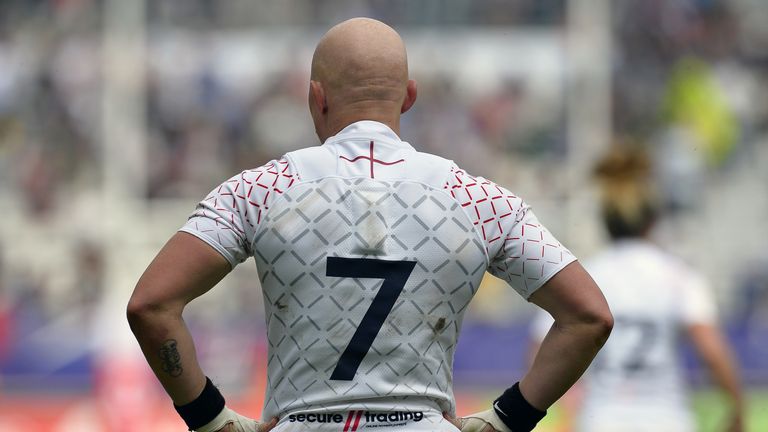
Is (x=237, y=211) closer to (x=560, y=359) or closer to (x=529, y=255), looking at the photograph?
(x=529, y=255)

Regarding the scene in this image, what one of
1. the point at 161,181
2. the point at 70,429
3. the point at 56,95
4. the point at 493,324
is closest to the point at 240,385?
the point at 70,429

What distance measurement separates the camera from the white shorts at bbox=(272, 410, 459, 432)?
3.14 meters

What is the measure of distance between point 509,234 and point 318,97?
1.87ft

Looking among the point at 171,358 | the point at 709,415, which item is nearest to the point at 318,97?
the point at 171,358

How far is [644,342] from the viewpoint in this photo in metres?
6.00

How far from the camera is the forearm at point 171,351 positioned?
10.3 ft

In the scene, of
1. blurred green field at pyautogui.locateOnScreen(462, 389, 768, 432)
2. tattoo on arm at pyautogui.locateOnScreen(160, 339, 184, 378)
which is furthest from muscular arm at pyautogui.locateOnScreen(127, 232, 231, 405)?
blurred green field at pyautogui.locateOnScreen(462, 389, 768, 432)

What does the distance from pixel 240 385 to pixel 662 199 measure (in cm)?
585

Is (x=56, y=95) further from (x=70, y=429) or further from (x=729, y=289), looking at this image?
(x=729, y=289)

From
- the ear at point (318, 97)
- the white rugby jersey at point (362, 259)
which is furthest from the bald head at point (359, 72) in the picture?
the white rugby jersey at point (362, 259)

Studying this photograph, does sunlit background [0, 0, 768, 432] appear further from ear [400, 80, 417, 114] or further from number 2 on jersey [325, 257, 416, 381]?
number 2 on jersey [325, 257, 416, 381]

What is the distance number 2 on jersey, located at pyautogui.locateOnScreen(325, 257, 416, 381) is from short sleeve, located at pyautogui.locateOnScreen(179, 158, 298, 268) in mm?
199

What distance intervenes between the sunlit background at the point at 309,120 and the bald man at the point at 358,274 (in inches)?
443

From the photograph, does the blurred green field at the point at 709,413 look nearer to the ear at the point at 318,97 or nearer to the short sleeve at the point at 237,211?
the ear at the point at 318,97
